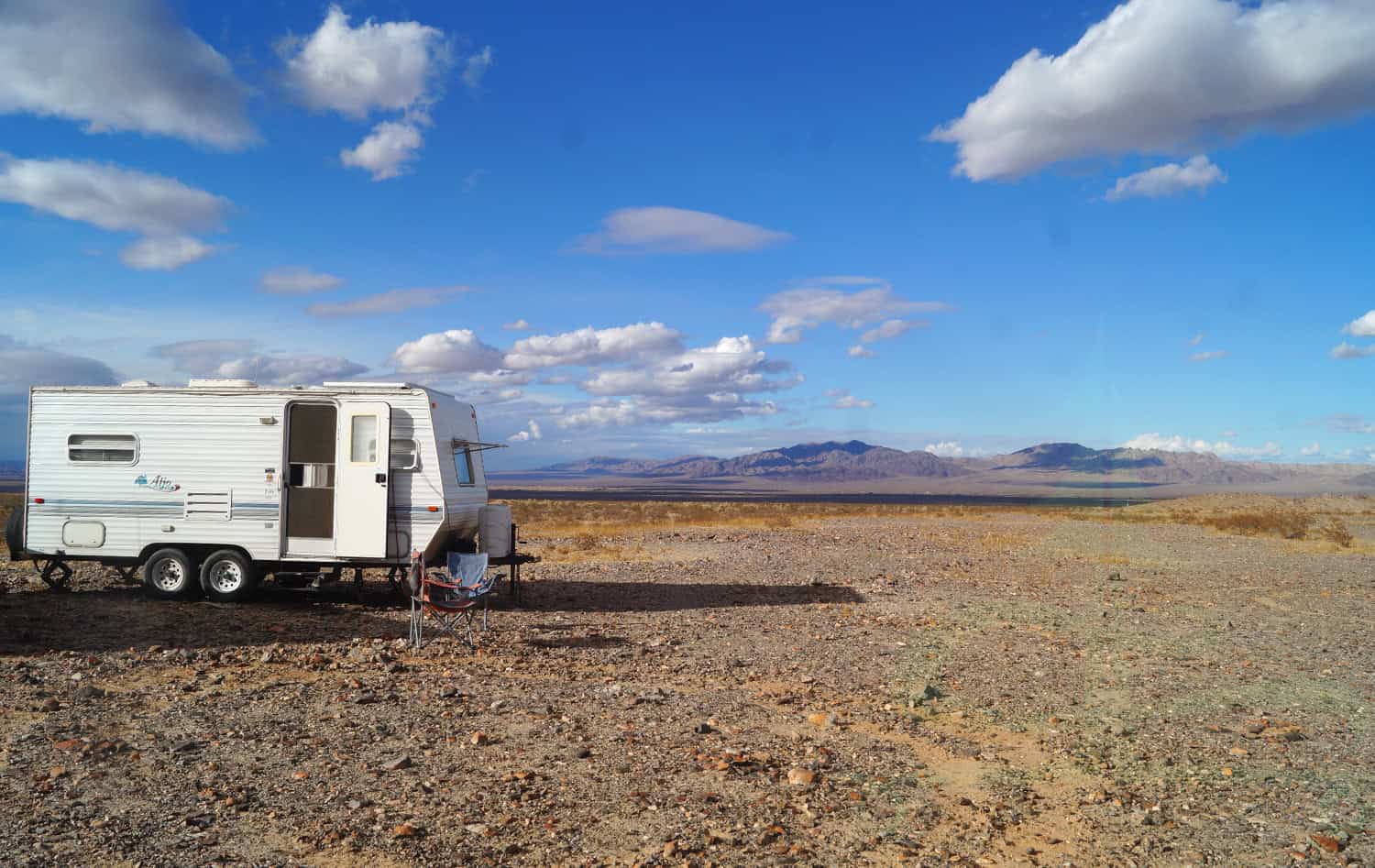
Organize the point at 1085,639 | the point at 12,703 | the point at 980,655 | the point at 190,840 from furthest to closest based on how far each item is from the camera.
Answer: the point at 1085,639
the point at 980,655
the point at 12,703
the point at 190,840

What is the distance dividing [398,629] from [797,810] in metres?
7.51

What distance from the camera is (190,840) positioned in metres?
4.75

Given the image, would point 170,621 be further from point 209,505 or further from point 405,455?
point 405,455

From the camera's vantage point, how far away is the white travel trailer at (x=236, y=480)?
12.7 meters

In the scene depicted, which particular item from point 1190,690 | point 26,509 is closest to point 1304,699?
point 1190,690

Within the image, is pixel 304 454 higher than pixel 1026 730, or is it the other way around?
pixel 304 454

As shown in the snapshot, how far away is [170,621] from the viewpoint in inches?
453

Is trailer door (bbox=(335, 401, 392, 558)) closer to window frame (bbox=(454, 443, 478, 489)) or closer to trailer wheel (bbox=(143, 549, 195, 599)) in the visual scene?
window frame (bbox=(454, 443, 478, 489))

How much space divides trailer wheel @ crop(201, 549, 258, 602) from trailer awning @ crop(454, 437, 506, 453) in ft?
10.7

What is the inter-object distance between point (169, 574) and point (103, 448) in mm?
2037

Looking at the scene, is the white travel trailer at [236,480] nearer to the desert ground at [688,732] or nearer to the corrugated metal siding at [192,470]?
the corrugated metal siding at [192,470]

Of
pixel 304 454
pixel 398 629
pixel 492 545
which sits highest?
pixel 304 454

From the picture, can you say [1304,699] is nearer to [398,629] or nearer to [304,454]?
[398,629]

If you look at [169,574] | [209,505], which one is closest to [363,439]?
[209,505]
